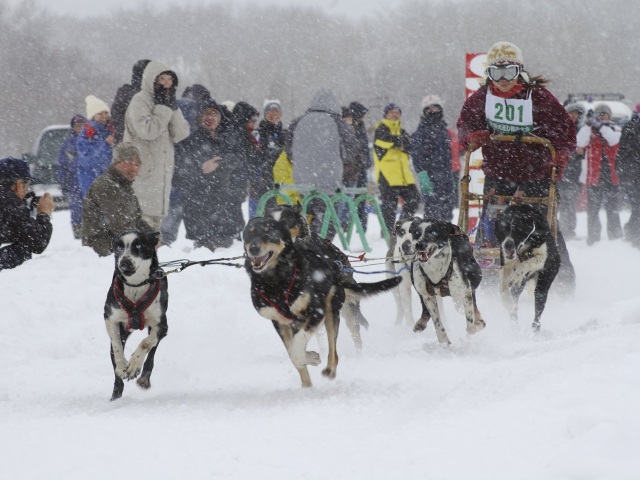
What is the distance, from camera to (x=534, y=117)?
6.47 m

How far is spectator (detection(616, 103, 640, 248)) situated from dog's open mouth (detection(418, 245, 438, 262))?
644 centimetres

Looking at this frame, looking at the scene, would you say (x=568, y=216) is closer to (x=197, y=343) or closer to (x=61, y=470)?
(x=197, y=343)

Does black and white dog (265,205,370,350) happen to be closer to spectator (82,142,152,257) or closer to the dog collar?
the dog collar

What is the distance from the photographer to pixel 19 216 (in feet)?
18.3

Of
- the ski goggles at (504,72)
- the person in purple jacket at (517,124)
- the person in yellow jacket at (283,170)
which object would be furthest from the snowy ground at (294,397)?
the person in yellow jacket at (283,170)

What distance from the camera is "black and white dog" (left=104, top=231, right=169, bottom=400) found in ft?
14.9

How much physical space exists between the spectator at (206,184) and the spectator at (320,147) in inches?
31.3

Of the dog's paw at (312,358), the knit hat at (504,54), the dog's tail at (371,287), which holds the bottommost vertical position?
the dog's paw at (312,358)

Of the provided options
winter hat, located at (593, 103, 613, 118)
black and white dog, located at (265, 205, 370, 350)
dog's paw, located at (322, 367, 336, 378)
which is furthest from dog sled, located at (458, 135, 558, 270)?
winter hat, located at (593, 103, 613, 118)

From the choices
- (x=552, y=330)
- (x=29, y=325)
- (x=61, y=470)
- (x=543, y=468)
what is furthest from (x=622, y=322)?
(x=29, y=325)

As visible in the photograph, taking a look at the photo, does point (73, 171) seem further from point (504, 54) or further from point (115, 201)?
point (504, 54)

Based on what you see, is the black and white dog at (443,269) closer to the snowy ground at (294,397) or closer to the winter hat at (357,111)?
the snowy ground at (294,397)

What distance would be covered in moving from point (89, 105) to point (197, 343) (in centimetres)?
437

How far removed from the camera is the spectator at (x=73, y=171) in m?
10.3
